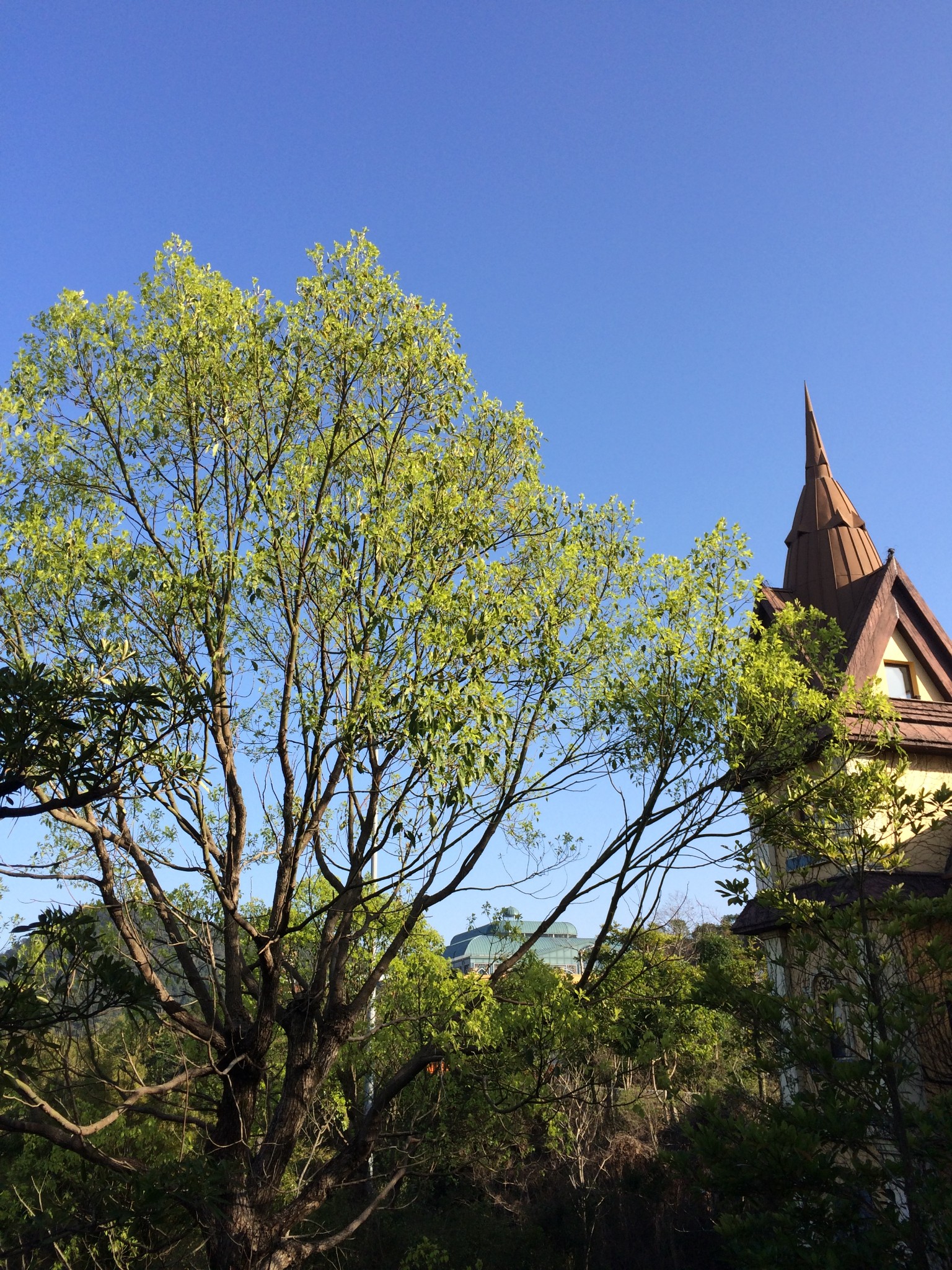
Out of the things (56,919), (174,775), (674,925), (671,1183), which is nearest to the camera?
(56,919)

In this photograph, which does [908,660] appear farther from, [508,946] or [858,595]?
[508,946]

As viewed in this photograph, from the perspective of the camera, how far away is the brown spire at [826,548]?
664 inches

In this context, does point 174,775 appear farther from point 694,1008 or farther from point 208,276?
point 694,1008

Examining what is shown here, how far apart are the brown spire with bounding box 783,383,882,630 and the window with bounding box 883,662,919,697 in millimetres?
1086

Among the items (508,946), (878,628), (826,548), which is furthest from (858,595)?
(508,946)

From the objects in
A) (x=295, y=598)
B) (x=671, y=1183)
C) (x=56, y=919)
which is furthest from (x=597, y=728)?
(x=671, y=1183)

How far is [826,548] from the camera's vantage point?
58.0 ft

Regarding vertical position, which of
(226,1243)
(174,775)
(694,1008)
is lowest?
(226,1243)

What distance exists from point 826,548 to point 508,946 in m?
9.97

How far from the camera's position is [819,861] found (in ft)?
24.3

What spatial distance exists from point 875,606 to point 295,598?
11.3 metres

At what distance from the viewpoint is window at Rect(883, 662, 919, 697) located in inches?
615

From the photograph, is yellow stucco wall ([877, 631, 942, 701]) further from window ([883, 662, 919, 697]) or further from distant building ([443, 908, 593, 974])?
distant building ([443, 908, 593, 974])

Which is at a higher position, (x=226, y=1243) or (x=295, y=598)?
(x=295, y=598)
